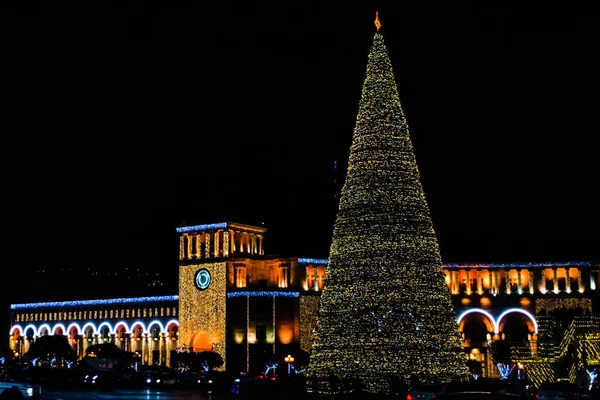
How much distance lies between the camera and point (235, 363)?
64.0 meters

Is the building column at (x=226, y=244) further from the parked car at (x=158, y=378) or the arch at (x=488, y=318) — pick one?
the arch at (x=488, y=318)

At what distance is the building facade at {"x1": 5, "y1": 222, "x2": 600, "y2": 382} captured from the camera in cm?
6469

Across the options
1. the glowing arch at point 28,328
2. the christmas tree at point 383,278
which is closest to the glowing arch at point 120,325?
the glowing arch at point 28,328

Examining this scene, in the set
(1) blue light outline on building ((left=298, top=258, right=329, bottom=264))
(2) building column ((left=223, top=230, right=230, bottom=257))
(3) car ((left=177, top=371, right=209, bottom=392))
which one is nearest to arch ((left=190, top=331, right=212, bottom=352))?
(2) building column ((left=223, top=230, right=230, bottom=257))

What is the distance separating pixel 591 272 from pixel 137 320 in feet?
124

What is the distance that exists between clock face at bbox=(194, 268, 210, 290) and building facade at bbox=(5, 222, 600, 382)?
8 centimetres

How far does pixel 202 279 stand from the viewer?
222 ft

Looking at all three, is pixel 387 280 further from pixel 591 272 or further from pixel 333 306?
pixel 591 272

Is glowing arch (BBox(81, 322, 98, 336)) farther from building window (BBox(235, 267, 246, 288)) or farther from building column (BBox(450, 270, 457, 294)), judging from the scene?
building column (BBox(450, 270, 457, 294))

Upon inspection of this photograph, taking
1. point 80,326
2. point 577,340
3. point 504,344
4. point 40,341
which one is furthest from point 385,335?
point 80,326

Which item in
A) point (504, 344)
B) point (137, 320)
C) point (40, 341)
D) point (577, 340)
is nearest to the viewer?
point (577, 340)

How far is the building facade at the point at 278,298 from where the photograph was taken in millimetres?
64688

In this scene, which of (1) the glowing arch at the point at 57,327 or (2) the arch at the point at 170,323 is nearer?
(2) the arch at the point at 170,323

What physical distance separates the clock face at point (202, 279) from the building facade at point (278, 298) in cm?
8
